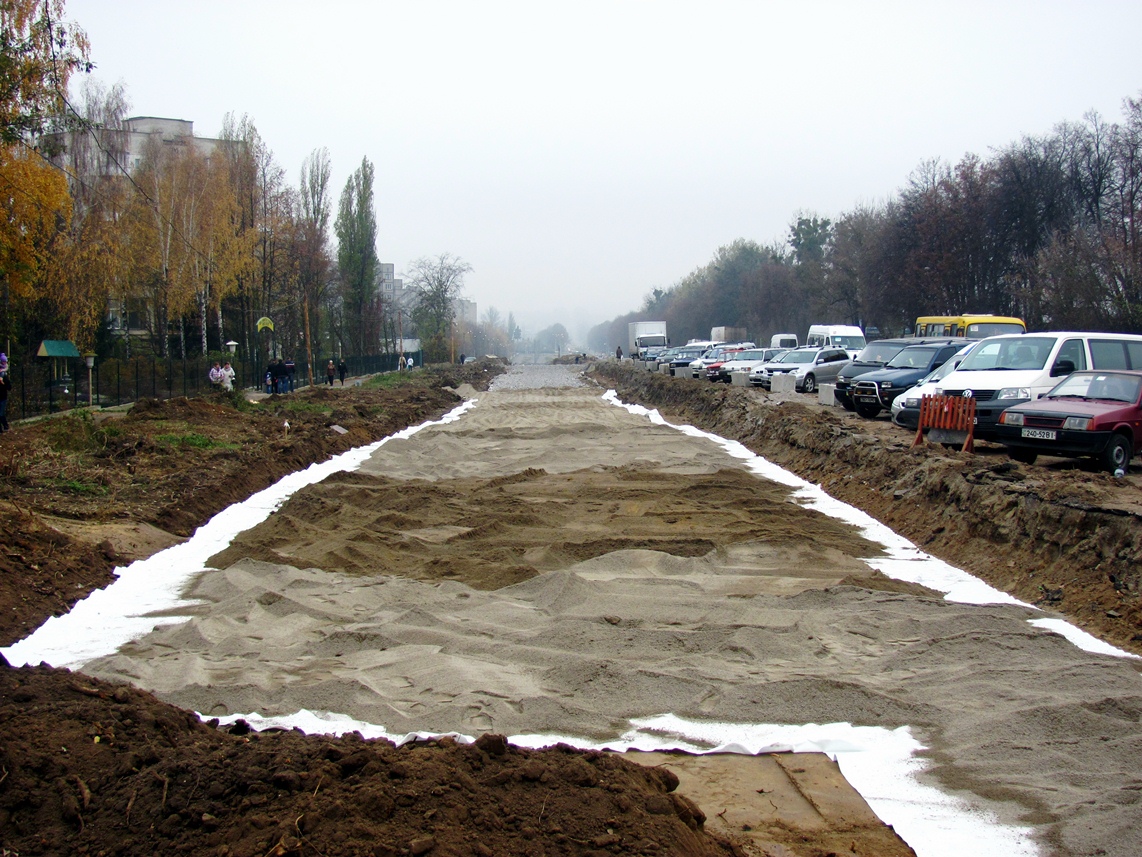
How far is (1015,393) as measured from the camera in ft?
52.7

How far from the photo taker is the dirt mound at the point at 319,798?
11.7ft

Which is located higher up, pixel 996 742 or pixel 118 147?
pixel 118 147

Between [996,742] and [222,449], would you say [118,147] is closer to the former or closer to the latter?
[222,449]

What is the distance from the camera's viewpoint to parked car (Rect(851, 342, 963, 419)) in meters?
22.2

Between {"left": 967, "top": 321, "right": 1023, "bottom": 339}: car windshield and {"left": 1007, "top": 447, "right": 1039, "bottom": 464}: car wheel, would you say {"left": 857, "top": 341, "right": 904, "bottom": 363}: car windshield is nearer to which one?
{"left": 967, "top": 321, "right": 1023, "bottom": 339}: car windshield

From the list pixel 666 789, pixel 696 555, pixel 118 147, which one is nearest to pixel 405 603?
pixel 696 555

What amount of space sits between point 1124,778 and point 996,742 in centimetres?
69

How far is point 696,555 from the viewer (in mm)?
10266

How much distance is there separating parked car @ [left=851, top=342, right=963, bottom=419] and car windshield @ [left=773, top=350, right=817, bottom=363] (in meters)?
11.1

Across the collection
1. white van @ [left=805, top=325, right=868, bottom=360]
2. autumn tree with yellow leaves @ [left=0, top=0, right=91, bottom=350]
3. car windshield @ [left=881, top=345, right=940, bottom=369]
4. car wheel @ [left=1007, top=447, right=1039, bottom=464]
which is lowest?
car wheel @ [left=1007, top=447, right=1039, bottom=464]

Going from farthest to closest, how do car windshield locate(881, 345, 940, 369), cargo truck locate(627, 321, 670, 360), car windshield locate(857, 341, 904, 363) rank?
cargo truck locate(627, 321, 670, 360) → car windshield locate(857, 341, 904, 363) → car windshield locate(881, 345, 940, 369)

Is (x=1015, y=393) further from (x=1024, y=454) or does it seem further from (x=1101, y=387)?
(x=1024, y=454)

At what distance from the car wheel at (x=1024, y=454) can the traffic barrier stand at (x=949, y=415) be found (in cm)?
99

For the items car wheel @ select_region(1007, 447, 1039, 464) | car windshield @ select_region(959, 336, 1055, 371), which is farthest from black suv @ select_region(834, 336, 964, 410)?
car wheel @ select_region(1007, 447, 1039, 464)
